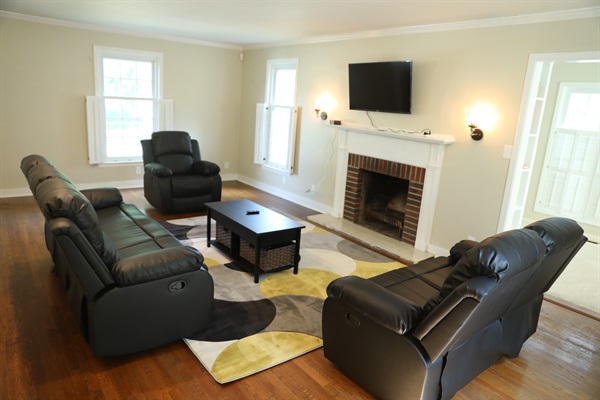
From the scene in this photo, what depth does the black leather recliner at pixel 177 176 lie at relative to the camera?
521 centimetres

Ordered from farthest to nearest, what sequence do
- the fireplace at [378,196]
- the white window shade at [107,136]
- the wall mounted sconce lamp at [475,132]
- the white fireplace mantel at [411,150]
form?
the white window shade at [107,136]
the fireplace at [378,196]
the white fireplace mantel at [411,150]
the wall mounted sconce lamp at [475,132]

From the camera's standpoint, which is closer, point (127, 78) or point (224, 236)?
point (224, 236)

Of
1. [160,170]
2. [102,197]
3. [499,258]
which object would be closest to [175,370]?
[499,258]

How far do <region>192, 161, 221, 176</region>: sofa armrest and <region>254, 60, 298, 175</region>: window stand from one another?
4.39ft

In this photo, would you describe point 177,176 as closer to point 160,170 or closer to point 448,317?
point 160,170

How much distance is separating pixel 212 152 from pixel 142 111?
55.9 inches

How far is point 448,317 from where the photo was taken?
72.6 inches

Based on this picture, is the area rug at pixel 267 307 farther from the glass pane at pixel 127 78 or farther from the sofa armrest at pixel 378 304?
the glass pane at pixel 127 78

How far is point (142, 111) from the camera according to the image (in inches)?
258

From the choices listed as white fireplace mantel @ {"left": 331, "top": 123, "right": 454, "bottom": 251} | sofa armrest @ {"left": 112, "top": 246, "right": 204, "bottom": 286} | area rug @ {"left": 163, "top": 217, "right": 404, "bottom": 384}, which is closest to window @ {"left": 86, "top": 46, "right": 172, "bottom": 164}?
area rug @ {"left": 163, "top": 217, "right": 404, "bottom": 384}

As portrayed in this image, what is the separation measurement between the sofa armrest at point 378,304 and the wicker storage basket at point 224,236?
1945 mm

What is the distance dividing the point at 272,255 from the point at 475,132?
2.36m

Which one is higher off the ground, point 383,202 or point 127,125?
point 127,125

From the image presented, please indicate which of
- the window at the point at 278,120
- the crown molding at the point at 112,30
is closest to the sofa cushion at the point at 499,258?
the window at the point at 278,120
